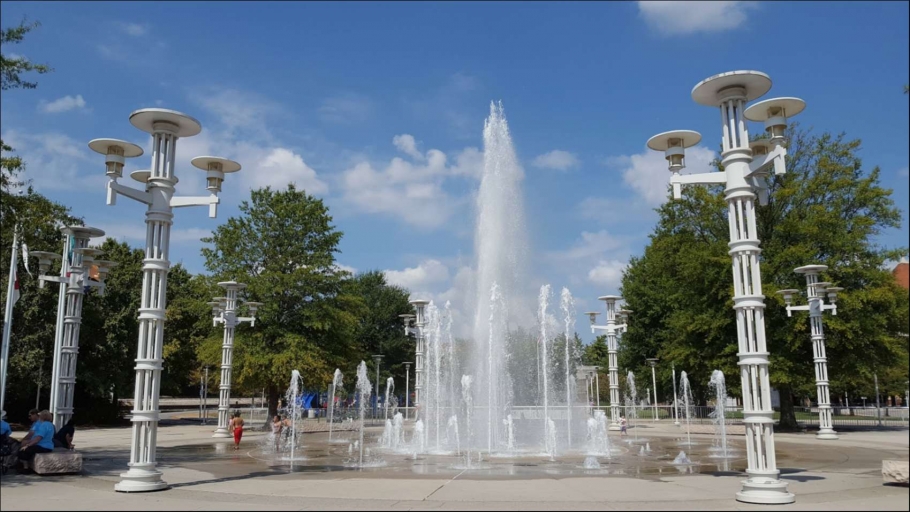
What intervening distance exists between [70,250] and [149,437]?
7421 millimetres

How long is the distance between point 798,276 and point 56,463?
27.3m

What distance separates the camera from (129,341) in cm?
3638

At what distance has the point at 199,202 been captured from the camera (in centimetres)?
1185

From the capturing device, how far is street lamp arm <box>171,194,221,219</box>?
38.6 feet

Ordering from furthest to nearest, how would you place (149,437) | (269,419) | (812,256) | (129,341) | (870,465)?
(129,341) < (269,419) < (812,256) < (870,465) < (149,437)

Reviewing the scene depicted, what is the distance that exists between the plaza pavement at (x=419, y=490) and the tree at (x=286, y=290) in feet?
50.5

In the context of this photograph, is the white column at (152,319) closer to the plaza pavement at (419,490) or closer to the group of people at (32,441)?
the plaza pavement at (419,490)

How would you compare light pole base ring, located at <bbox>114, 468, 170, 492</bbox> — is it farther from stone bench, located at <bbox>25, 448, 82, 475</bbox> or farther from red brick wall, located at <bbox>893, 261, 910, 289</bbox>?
red brick wall, located at <bbox>893, 261, 910, 289</bbox>

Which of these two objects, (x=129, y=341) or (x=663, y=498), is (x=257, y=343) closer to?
(x=129, y=341)

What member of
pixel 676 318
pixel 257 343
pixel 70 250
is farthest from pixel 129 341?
pixel 676 318

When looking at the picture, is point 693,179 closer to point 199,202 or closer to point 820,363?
point 199,202

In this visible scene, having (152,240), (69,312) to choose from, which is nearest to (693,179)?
(152,240)

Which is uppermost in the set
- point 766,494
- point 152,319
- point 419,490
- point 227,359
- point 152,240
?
point 152,240

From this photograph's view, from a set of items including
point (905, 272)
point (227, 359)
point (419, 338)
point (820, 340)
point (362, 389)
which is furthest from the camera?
point (419, 338)
